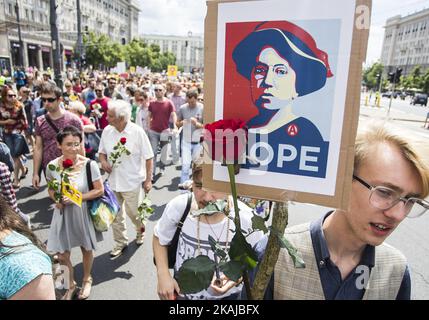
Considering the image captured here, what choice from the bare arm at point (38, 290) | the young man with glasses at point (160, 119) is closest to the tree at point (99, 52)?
the young man with glasses at point (160, 119)

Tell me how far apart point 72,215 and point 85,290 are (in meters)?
0.74

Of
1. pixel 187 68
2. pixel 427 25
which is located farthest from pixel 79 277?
pixel 187 68

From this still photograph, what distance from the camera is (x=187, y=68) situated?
140125 mm

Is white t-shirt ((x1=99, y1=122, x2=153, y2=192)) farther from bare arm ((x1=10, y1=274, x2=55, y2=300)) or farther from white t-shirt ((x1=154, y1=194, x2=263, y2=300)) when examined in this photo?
bare arm ((x1=10, y1=274, x2=55, y2=300))

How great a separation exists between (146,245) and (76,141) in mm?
1691

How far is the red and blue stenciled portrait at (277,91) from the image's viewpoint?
813mm

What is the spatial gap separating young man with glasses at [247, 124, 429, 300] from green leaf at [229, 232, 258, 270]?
0.41 metres

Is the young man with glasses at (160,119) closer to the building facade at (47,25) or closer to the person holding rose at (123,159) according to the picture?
the person holding rose at (123,159)

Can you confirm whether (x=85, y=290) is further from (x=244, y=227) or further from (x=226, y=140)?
(x=226, y=140)

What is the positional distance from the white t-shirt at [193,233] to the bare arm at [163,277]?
42 mm

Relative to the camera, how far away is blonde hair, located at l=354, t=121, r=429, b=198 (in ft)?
3.55

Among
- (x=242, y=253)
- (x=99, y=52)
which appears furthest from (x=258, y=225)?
(x=99, y=52)

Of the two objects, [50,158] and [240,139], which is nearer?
[240,139]

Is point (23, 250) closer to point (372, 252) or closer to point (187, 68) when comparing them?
point (372, 252)
